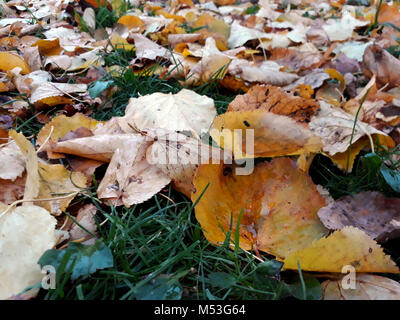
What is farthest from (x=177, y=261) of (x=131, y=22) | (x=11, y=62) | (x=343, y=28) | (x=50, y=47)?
(x=343, y=28)

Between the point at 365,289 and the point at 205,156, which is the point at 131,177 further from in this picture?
the point at 365,289

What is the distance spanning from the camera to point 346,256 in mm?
638

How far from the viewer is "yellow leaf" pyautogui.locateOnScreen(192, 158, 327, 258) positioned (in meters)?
0.74

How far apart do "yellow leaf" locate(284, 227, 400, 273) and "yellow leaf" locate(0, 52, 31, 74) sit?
4.29ft

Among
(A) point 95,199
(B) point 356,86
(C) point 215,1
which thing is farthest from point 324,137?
(C) point 215,1

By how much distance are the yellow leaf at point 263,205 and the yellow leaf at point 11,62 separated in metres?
1.05

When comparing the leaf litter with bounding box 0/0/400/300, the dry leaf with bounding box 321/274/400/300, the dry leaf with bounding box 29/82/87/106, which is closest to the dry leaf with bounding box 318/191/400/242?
the leaf litter with bounding box 0/0/400/300

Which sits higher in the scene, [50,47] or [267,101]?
[267,101]

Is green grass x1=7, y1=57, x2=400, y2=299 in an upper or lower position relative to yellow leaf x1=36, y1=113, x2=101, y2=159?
lower

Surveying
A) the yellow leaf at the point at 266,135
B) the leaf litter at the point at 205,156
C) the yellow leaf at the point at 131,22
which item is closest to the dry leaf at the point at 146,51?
the leaf litter at the point at 205,156

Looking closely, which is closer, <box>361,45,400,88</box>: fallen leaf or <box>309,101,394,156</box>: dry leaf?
<box>309,101,394,156</box>: dry leaf

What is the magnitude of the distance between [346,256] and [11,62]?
1.40m

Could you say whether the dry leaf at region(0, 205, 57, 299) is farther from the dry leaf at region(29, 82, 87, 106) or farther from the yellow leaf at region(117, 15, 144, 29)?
the yellow leaf at region(117, 15, 144, 29)

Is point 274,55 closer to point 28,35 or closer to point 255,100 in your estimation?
point 255,100
